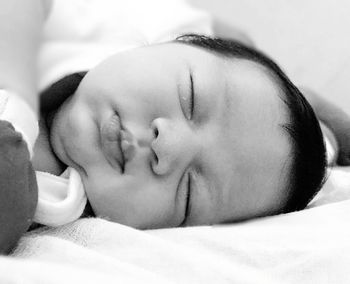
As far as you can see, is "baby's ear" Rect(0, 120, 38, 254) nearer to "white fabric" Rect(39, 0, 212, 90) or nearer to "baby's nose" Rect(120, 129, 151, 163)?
"baby's nose" Rect(120, 129, 151, 163)

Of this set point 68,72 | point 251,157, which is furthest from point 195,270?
point 68,72

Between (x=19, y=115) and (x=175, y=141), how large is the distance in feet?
0.57

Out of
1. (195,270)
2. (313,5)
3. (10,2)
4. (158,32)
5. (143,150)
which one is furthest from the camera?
(313,5)

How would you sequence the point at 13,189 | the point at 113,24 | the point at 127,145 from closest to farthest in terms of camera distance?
the point at 13,189, the point at 127,145, the point at 113,24

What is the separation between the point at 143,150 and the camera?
2.31 feet

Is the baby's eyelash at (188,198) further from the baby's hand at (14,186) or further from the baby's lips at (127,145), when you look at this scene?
the baby's hand at (14,186)

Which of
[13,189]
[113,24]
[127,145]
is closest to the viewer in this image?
[13,189]

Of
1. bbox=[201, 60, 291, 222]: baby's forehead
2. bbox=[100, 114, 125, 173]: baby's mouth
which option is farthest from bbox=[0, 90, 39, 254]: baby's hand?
bbox=[201, 60, 291, 222]: baby's forehead

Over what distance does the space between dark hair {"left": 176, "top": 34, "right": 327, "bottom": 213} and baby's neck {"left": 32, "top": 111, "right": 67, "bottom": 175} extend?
247 mm

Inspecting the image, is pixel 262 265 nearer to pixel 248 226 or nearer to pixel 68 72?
pixel 248 226

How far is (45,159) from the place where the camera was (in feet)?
2.46

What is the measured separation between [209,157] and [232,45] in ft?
0.73

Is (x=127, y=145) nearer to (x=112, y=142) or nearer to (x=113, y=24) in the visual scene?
(x=112, y=142)

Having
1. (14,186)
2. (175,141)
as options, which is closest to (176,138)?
(175,141)
